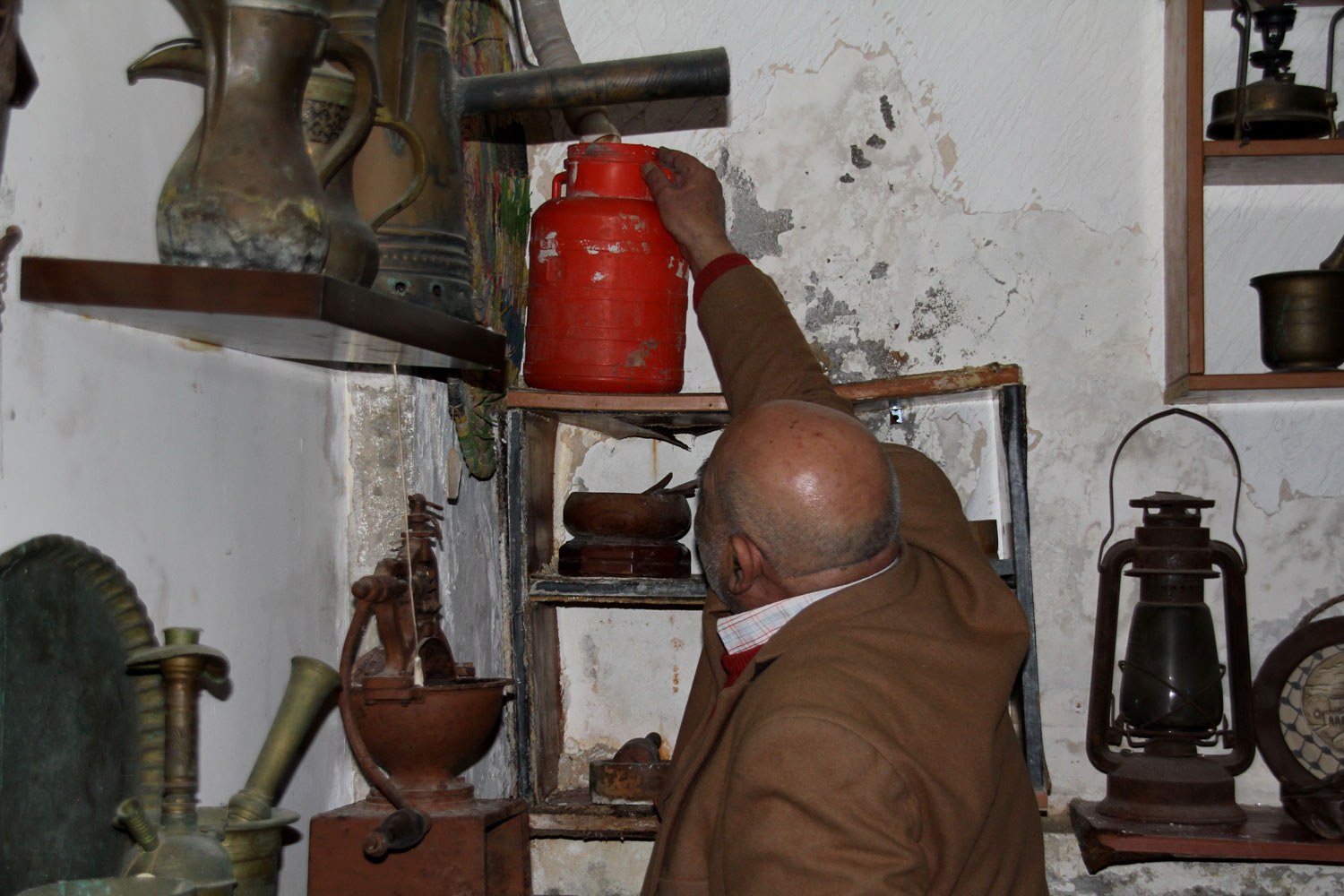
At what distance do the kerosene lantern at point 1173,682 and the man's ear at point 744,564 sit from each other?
47.3 inches

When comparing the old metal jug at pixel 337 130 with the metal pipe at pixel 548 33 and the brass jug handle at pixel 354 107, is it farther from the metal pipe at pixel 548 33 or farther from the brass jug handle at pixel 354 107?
the metal pipe at pixel 548 33

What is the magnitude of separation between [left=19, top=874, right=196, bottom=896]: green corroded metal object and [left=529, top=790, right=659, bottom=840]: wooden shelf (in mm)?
1289

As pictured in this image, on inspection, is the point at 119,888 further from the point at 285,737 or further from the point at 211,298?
the point at 211,298

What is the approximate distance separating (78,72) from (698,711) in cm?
109

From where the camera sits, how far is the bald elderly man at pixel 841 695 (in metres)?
1.10

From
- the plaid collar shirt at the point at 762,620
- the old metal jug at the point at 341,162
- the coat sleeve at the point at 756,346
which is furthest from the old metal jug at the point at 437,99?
the coat sleeve at the point at 756,346

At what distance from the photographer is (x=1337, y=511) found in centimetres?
239

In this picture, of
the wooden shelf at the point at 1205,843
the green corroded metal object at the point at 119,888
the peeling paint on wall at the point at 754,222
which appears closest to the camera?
the green corroded metal object at the point at 119,888

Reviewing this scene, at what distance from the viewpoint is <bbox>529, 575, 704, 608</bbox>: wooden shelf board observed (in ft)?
7.02

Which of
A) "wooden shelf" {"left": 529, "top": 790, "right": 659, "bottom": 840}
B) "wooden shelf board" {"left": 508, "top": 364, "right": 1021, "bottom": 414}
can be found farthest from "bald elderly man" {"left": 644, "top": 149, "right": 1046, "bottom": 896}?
"wooden shelf" {"left": 529, "top": 790, "right": 659, "bottom": 840}

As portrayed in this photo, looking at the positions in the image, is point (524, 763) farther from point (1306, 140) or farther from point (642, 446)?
point (1306, 140)

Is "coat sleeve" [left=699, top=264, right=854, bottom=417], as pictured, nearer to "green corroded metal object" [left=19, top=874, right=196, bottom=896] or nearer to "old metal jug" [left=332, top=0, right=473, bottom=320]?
"old metal jug" [left=332, top=0, right=473, bottom=320]

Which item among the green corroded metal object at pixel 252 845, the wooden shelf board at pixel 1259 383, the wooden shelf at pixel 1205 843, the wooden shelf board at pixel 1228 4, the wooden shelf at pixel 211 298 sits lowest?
the wooden shelf at pixel 1205 843

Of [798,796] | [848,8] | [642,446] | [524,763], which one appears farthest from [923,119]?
[798,796]
